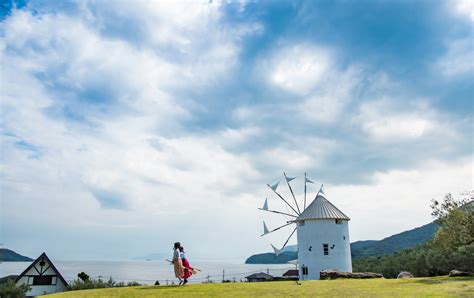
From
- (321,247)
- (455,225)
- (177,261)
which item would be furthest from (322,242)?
(177,261)

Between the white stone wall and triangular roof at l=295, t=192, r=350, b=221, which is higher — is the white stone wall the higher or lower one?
the lower one

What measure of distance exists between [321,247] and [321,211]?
→ 11.3 feet

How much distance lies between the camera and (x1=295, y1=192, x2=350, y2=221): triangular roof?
3866cm

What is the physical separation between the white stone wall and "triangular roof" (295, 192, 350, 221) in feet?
1.39

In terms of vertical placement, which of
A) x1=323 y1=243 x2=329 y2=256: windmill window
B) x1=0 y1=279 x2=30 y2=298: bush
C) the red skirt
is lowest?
x1=0 y1=279 x2=30 y2=298: bush

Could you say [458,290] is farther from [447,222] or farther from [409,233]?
[409,233]

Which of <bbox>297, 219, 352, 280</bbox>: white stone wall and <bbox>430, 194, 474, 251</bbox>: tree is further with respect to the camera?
<bbox>297, 219, 352, 280</bbox>: white stone wall

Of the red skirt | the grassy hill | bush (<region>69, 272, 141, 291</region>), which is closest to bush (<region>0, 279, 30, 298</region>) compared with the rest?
bush (<region>69, 272, 141, 291</region>)

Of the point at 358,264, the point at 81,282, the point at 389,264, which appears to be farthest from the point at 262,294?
the point at 358,264

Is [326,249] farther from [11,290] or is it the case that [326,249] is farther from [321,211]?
[11,290]

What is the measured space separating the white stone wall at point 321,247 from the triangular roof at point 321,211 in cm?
43

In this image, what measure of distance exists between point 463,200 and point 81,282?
32.1 m

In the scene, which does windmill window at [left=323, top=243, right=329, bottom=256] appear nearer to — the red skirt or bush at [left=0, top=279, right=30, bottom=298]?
the red skirt

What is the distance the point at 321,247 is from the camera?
37781 millimetres
